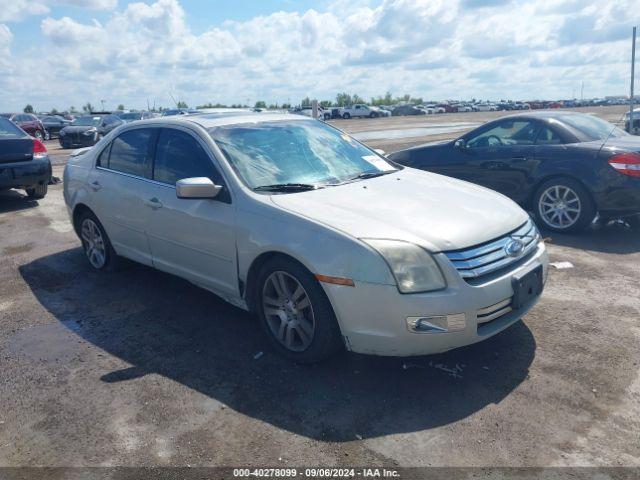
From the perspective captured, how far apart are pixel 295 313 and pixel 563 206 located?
4.64 m

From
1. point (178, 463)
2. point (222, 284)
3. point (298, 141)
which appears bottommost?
point (178, 463)

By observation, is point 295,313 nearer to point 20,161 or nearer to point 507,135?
point 507,135

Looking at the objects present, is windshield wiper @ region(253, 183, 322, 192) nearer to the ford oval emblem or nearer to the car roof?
the car roof

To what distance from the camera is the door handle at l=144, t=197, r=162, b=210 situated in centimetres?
463

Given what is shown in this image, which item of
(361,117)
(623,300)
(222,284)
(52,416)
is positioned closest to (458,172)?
(623,300)

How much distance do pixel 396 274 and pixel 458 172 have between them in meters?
5.10

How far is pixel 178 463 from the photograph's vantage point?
2816 mm

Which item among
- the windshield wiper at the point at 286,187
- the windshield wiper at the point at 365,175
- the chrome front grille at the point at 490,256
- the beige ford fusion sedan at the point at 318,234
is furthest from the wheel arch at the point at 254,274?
the chrome front grille at the point at 490,256

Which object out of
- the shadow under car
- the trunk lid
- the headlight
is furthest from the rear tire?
the headlight

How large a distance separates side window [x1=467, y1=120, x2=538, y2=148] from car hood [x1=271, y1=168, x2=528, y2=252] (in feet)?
11.1

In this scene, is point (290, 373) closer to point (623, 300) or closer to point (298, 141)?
point (298, 141)

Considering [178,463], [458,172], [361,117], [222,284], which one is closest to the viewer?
[178,463]

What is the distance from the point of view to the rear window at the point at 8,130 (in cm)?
925

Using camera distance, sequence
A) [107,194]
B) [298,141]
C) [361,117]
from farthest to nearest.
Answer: [361,117], [107,194], [298,141]
